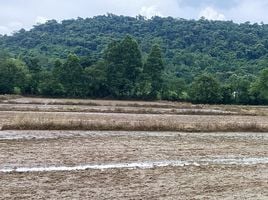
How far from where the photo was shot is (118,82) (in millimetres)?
80062

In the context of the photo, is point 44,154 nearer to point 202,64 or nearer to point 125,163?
point 125,163

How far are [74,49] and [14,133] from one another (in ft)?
350

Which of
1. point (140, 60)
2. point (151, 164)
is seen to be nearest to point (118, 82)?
point (140, 60)

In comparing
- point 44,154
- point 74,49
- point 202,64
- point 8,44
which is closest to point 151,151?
point 44,154

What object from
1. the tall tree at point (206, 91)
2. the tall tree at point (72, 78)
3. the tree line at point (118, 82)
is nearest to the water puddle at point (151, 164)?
the tall tree at point (206, 91)

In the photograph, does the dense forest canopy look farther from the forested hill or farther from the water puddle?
the water puddle

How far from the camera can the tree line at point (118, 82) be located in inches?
3036

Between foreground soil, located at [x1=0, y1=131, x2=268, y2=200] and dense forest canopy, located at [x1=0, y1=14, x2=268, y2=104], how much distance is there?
51.9 meters

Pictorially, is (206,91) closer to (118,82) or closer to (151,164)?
(118,82)

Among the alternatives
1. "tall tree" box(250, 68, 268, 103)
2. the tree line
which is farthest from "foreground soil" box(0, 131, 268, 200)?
"tall tree" box(250, 68, 268, 103)

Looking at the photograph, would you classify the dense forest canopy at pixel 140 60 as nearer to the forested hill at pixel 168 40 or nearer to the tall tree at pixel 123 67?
the forested hill at pixel 168 40

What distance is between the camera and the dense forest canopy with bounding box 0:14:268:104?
78.1 meters

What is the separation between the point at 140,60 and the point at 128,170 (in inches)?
2732

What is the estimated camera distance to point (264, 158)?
19969mm
